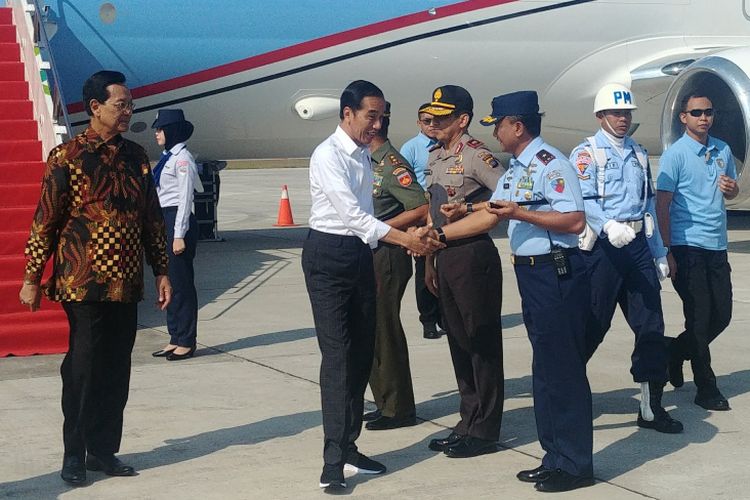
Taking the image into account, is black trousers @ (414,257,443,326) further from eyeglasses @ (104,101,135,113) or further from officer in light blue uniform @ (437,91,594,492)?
eyeglasses @ (104,101,135,113)

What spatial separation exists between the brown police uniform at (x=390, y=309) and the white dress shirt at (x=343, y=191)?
0.79 meters

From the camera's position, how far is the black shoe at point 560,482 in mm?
4855

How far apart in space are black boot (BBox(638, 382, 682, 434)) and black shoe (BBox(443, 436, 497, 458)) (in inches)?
33.9

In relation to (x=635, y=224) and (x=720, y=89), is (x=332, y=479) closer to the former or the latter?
(x=635, y=224)

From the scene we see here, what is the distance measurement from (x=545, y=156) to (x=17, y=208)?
5063mm

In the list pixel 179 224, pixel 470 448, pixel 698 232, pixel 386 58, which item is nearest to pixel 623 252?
pixel 698 232

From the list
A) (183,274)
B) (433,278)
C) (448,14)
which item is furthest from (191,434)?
(448,14)

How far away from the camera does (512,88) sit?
1327cm

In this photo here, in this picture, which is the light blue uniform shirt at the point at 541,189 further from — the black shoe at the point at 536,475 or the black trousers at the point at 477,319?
the black shoe at the point at 536,475

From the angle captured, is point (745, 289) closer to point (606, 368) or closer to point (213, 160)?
point (606, 368)

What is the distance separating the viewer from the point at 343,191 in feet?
16.2

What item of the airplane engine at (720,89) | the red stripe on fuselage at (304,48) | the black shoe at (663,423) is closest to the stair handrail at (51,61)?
the red stripe on fuselage at (304,48)

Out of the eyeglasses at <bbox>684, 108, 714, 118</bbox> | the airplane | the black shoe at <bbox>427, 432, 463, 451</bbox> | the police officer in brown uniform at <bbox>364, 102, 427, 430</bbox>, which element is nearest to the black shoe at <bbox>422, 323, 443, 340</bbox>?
the police officer in brown uniform at <bbox>364, 102, 427, 430</bbox>

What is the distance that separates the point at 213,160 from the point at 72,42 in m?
2.53
